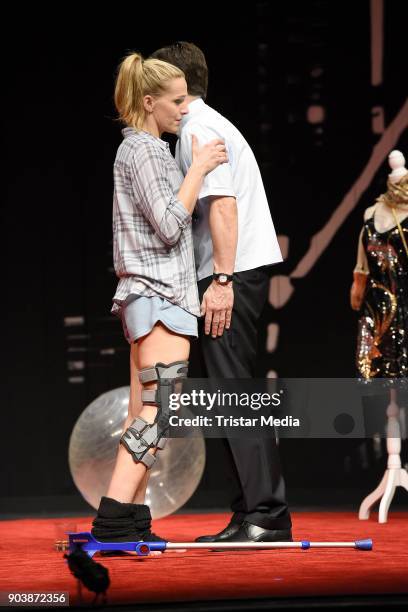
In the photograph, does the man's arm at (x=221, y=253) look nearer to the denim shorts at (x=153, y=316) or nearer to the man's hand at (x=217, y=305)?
the man's hand at (x=217, y=305)

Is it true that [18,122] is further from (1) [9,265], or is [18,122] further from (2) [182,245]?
(2) [182,245]

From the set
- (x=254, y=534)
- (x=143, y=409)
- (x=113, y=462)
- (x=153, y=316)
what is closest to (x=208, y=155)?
(x=153, y=316)

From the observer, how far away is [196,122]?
345 centimetres

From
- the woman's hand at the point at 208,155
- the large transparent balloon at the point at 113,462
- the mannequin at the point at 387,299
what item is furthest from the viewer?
the mannequin at the point at 387,299

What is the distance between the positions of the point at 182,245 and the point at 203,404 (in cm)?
59

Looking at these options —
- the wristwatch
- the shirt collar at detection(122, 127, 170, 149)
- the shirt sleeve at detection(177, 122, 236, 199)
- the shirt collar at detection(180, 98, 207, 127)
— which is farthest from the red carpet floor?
the shirt collar at detection(180, 98, 207, 127)

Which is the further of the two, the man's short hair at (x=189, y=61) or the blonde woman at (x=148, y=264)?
the man's short hair at (x=189, y=61)

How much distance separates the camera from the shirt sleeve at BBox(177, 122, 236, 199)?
335 centimetres

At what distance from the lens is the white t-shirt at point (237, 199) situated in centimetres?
344

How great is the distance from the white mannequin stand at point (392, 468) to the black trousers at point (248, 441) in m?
1.34

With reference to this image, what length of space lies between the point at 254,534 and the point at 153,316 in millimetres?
745

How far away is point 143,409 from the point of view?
315cm

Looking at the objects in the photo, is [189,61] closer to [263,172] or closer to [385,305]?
[385,305]

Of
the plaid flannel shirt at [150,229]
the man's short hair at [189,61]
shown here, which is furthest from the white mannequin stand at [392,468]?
the plaid flannel shirt at [150,229]
